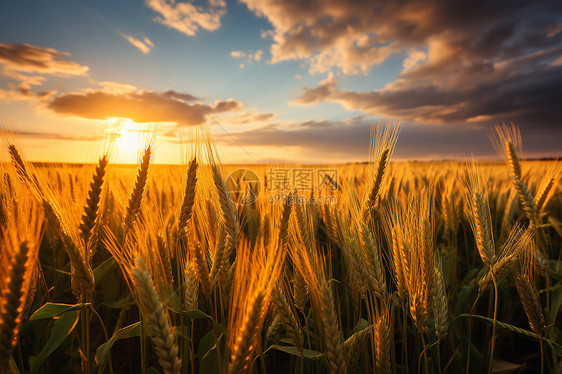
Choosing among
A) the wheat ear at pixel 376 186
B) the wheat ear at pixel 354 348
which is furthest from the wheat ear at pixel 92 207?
the wheat ear at pixel 376 186

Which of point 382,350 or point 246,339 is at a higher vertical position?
point 246,339

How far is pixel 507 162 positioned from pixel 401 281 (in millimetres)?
2337

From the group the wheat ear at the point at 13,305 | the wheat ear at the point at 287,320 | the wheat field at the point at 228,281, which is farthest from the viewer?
the wheat ear at the point at 287,320

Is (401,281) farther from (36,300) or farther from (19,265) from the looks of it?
(36,300)

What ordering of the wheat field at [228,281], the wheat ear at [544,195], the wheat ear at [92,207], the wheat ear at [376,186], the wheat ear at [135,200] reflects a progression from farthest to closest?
the wheat ear at [544,195] < the wheat ear at [376,186] < the wheat ear at [135,200] < the wheat ear at [92,207] < the wheat field at [228,281]

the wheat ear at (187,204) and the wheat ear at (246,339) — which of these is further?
the wheat ear at (187,204)

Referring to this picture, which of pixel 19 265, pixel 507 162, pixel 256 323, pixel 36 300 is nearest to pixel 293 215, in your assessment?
pixel 256 323

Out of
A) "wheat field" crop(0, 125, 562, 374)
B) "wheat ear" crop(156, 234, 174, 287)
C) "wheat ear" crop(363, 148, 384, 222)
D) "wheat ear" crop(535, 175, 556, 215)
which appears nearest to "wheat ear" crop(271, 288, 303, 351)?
"wheat field" crop(0, 125, 562, 374)

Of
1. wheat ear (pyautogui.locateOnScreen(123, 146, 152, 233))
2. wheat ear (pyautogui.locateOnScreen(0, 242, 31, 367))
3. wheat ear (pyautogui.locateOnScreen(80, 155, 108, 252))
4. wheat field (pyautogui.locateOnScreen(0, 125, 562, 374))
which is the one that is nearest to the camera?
wheat ear (pyautogui.locateOnScreen(0, 242, 31, 367))

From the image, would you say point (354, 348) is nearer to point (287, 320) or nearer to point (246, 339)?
point (287, 320)

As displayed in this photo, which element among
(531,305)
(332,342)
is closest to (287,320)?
(332,342)

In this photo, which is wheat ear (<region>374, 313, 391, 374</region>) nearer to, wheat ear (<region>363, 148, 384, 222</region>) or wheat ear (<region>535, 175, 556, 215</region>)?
wheat ear (<region>363, 148, 384, 222</region>)

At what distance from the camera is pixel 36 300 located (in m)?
1.71

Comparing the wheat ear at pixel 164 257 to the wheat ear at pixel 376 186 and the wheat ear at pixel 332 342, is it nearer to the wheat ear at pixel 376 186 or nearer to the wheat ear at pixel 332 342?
the wheat ear at pixel 332 342
